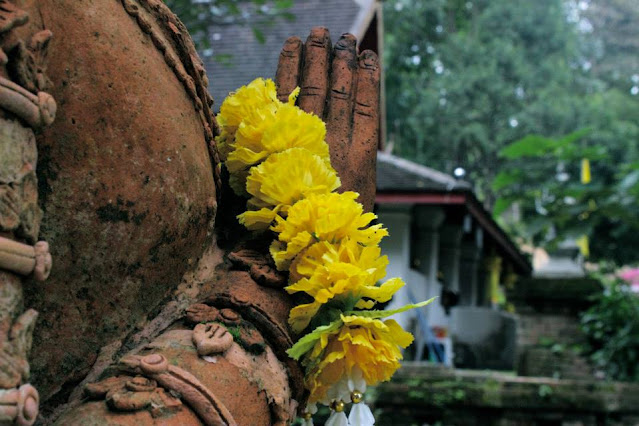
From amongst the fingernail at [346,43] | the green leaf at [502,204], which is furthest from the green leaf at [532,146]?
the fingernail at [346,43]

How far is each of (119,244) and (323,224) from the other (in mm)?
423

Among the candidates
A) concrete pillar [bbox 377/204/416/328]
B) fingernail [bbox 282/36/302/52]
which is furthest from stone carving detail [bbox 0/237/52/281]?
concrete pillar [bbox 377/204/416/328]

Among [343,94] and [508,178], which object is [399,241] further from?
[343,94]

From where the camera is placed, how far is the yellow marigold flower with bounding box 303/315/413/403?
5.00 ft

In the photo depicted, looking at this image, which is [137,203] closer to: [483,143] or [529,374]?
[529,374]

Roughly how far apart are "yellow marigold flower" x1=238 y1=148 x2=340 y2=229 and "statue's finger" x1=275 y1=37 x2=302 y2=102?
0.28 meters

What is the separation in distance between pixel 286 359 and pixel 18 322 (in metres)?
0.59

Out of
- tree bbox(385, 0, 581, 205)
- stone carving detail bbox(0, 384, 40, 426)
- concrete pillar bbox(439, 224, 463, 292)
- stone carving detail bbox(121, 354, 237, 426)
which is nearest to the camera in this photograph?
stone carving detail bbox(0, 384, 40, 426)

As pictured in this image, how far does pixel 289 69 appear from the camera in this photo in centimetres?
197

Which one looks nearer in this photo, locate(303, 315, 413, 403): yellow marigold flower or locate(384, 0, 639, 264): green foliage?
locate(303, 315, 413, 403): yellow marigold flower

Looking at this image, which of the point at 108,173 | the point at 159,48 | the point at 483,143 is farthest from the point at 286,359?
the point at 483,143

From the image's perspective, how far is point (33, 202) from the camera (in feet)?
3.94

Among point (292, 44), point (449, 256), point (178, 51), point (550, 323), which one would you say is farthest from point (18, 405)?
point (449, 256)

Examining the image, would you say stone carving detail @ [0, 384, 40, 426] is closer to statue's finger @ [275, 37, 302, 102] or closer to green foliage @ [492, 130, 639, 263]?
statue's finger @ [275, 37, 302, 102]
